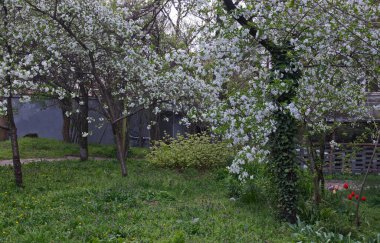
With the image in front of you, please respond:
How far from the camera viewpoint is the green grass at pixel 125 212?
598 centimetres

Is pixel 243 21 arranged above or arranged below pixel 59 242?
above

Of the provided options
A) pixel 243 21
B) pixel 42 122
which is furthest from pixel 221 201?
pixel 42 122

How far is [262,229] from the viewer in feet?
21.8

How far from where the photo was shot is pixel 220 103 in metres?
7.35

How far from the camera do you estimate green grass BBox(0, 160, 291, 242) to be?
235 inches

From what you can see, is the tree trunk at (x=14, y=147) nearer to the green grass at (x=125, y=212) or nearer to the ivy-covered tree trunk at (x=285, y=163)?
the green grass at (x=125, y=212)

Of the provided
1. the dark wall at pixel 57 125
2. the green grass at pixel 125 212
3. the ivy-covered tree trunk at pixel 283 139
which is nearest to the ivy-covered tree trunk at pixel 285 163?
the ivy-covered tree trunk at pixel 283 139

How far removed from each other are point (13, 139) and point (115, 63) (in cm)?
266

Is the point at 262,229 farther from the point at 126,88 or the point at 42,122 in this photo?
the point at 42,122

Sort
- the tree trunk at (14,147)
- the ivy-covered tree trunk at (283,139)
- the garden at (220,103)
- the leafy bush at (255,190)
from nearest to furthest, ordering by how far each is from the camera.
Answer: the garden at (220,103) < the ivy-covered tree trunk at (283,139) < the leafy bush at (255,190) < the tree trunk at (14,147)

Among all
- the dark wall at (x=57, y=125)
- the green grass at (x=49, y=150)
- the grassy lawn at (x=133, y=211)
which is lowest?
the grassy lawn at (x=133, y=211)

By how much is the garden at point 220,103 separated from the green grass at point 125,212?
27mm

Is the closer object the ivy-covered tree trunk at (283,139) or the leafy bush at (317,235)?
the leafy bush at (317,235)

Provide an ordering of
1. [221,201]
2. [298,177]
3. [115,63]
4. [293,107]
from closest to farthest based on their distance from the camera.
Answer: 1. [293,107]
2. [298,177]
3. [221,201]
4. [115,63]
